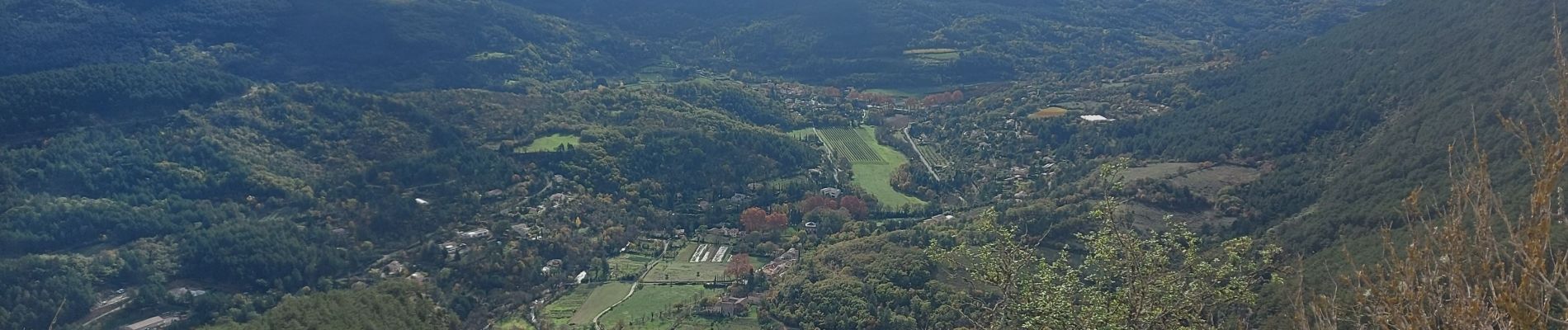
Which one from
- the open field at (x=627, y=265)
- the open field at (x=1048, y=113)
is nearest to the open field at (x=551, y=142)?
the open field at (x=627, y=265)

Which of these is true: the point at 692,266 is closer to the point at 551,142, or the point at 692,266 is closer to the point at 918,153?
the point at 551,142

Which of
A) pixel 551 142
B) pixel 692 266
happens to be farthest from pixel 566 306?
pixel 551 142

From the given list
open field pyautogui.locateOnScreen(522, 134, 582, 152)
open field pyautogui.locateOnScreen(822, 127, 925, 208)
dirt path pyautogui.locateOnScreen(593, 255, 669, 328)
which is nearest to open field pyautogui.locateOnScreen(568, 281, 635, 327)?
dirt path pyautogui.locateOnScreen(593, 255, 669, 328)

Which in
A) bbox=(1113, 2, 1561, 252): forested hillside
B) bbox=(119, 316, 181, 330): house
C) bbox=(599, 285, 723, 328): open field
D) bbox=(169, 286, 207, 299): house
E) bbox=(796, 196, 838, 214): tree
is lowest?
bbox=(796, 196, 838, 214): tree

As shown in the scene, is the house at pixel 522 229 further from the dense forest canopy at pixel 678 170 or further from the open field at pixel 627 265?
the open field at pixel 627 265

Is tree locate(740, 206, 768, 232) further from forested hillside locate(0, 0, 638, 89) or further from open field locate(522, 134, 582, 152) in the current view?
forested hillside locate(0, 0, 638, 89)

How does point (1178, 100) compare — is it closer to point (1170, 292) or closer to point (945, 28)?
point (945, 28)
